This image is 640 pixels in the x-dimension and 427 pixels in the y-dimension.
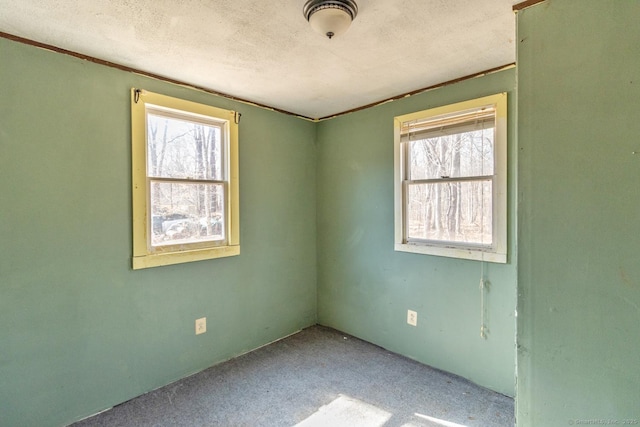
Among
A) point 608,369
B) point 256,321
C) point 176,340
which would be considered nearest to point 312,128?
point 256,321

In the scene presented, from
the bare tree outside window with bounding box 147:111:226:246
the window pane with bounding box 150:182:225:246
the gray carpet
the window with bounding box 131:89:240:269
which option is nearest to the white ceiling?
the window with bounding box 131:89:240:269

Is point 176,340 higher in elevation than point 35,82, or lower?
lower

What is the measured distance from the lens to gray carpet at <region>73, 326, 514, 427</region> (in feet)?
6.26

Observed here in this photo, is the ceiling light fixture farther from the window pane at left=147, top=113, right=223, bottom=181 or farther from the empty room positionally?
the window pane at left=147, top=113, right=223, bottom=181

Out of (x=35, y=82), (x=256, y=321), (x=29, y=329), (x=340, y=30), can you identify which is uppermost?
(x=340, y=30)

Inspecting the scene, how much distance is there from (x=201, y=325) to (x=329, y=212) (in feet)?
5.46

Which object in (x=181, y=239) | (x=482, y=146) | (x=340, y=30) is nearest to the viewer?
(x=340, y=30)

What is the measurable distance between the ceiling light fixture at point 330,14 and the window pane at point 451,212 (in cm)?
151

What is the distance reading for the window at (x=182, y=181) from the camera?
213 centimetres

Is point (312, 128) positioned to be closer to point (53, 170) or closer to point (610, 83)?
point (53, 170)

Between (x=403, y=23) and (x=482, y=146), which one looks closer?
(x=403, y=23)

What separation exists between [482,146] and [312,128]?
1.79 meters

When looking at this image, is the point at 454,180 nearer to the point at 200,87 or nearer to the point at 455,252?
the point at 455,252

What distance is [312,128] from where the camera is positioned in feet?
11.0
